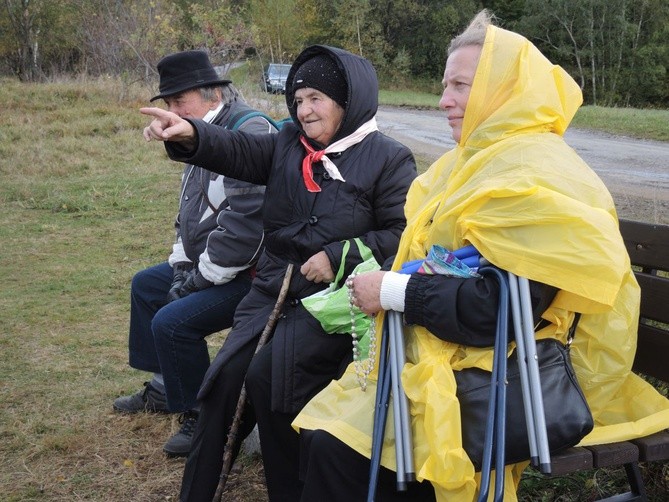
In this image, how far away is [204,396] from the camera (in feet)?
10.7

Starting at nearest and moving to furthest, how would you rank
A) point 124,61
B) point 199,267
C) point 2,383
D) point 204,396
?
point 204,396, point 199,267, point 2,383, point 124,61

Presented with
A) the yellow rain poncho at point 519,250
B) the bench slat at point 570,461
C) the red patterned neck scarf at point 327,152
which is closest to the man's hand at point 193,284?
the red patterned neck scarf at point 327,152

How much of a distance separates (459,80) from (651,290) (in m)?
0.95

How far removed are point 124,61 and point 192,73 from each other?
17533 millimetres

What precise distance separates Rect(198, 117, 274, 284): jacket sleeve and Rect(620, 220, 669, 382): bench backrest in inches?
60.0

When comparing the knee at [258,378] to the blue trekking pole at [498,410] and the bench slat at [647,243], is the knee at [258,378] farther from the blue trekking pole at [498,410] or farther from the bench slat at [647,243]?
the bench slat at [647,243]

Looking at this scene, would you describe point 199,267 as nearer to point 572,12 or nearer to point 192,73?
point 192,73

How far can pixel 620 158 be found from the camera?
1285 centimetres

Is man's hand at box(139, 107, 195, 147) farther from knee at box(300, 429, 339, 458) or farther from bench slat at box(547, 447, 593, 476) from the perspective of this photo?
bench slat at box(547, 447, 593, 476)

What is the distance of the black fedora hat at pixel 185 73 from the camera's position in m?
3.88

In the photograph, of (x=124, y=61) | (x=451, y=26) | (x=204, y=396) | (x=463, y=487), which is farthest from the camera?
(x=451, y=26)

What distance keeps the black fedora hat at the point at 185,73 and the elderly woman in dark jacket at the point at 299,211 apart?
2.27 ft

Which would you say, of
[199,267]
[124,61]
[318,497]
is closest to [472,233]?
[318,497]

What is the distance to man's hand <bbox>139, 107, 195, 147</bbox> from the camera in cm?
303
